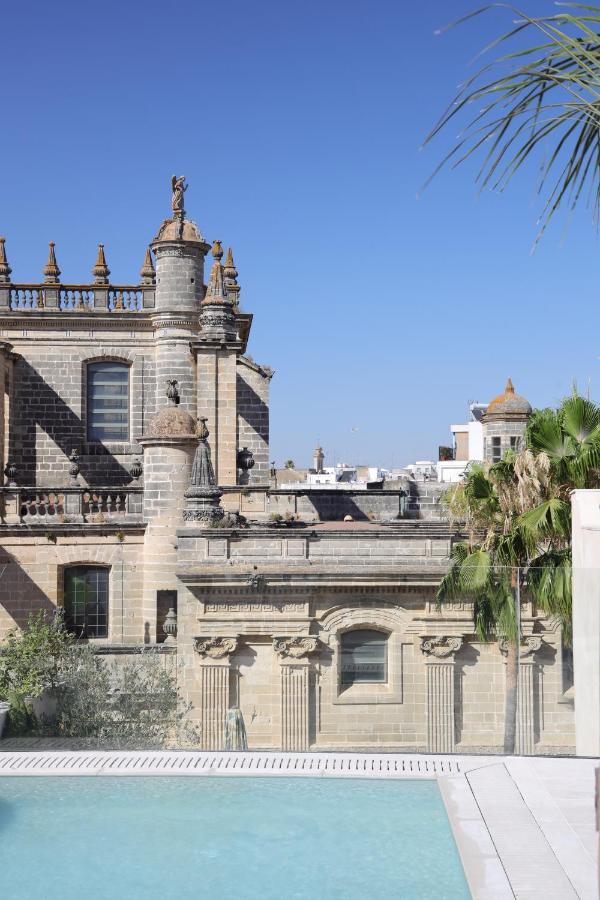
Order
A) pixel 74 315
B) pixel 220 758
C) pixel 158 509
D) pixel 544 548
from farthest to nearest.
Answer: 1. pixel 74 315
2. pixel 158 509
3. pixel 544 548
4. pixel 220 758

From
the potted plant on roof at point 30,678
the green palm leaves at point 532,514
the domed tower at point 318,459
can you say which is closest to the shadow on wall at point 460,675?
the green palm leaves at point 532,514

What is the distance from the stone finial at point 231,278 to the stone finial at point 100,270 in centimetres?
446

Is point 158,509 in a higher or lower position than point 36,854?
higher

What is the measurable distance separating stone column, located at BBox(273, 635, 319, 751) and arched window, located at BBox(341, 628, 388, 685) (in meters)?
0.63

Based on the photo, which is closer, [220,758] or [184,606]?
[220,758]

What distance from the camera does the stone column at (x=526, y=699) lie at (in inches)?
667

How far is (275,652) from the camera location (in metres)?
20.4

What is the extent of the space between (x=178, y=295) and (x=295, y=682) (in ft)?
42.4

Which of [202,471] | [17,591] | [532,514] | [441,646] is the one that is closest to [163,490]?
[202,471]

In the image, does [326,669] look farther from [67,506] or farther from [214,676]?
[67,506]

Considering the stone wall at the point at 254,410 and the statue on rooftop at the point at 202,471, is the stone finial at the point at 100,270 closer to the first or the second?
the stone wall at the point at 254,410

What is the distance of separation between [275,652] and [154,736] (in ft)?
10.6

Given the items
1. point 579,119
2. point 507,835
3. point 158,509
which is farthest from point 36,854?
point 158,509

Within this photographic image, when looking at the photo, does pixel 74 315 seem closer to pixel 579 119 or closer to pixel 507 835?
pixel 507 835
